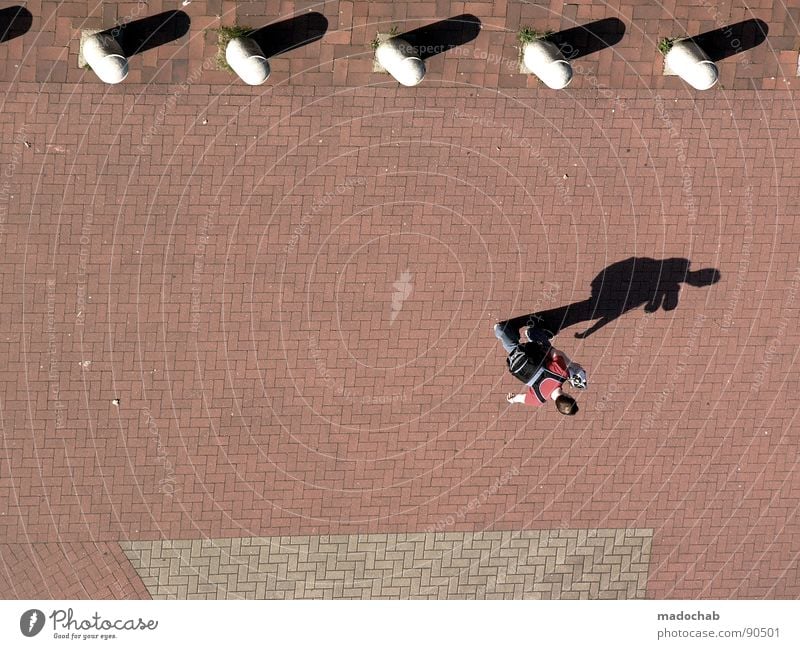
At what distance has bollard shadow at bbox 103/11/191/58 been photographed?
1148 centimetres

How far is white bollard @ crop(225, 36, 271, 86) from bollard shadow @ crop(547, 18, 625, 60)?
13.9 ft

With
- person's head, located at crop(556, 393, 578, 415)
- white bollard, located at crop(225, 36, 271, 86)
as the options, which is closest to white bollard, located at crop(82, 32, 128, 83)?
white bollard, located at crop(225, 36, 271, 86)

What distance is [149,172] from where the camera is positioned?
11.7 metres

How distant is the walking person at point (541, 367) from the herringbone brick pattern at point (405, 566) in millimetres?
2550

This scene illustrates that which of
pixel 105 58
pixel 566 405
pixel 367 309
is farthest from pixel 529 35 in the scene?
pixel 105 58

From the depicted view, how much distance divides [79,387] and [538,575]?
7626mm

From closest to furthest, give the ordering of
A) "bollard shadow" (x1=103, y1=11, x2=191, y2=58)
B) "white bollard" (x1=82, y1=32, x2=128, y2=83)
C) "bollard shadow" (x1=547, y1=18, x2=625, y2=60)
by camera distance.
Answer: "white bollard" (x1=82, y1=32, x2=128, y2=83)
"bollard shadow" (x1=103, y1=11, x2=191, y2=58)
"bollard shadow" (x1=547, y1=18, x2=625, y2=60)

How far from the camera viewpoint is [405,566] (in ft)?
41.5

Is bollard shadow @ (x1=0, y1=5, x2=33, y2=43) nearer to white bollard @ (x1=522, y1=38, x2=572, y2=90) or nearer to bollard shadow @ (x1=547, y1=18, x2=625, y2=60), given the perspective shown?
white bollard @ (x1=522, y1=38, x2=572, y2=90)

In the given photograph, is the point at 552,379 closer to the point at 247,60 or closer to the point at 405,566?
the point at 405,566

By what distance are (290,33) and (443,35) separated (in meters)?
2.22

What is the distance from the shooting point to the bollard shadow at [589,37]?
12.0m

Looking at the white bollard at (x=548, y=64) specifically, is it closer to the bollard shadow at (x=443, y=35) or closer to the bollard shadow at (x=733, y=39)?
the bollard shadow at (x=443, y=35)
